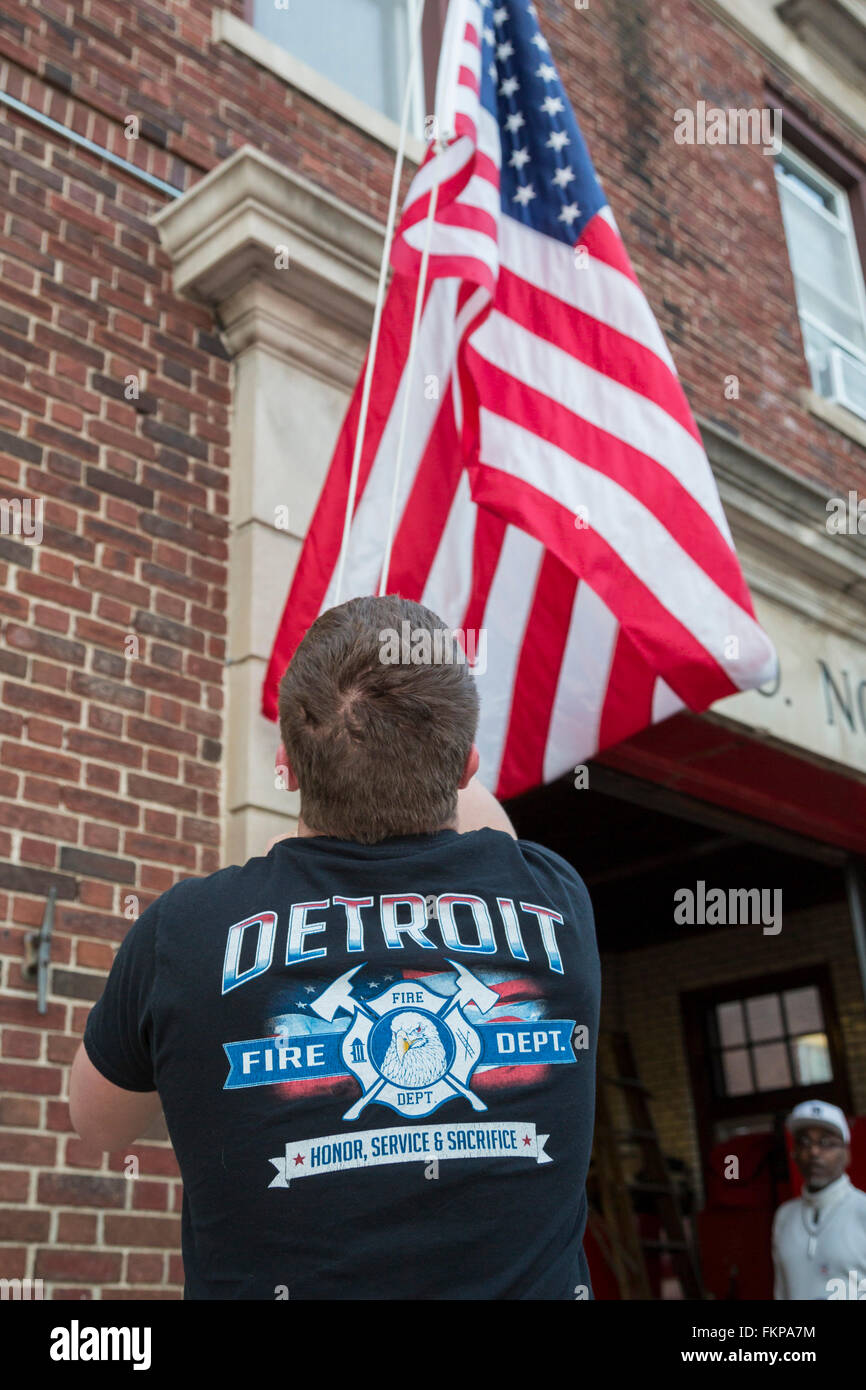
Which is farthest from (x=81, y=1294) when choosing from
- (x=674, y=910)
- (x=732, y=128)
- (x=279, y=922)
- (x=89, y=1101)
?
(x=674, y=910)

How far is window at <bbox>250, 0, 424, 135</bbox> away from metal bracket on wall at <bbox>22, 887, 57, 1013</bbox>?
408 centimetres

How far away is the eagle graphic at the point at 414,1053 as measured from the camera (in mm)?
1480

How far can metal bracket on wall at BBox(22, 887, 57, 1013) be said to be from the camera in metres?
3.50

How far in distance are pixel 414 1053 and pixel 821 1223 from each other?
5807mm

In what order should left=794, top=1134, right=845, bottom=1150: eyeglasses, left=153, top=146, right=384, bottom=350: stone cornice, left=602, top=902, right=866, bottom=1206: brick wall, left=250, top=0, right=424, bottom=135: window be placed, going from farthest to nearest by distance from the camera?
left=602, top=902, right=866, bottom=1206: brick wall < left=794, top=1134, right=845, bottom=1150: eyeglasses < left=250, top=0, right=424, bottom=135: window < left=153, top=146, right=384, bottom=350: stone cornice

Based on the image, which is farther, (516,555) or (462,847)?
(516,555)

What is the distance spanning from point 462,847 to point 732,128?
26.0 feet

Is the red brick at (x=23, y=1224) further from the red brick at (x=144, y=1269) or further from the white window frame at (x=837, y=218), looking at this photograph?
the white window frame at (x=837, y=218)

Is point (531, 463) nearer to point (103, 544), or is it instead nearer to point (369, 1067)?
point (103, 544)

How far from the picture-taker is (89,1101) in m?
1.68

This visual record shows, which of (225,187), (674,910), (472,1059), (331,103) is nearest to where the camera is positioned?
(472,1059)

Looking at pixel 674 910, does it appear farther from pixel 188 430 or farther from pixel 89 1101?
pixel 89 1101

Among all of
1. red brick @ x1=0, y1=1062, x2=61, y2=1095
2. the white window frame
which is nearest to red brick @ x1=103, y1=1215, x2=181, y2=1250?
red brick @ x1=0, y1=1062, x2=61, y2=1095

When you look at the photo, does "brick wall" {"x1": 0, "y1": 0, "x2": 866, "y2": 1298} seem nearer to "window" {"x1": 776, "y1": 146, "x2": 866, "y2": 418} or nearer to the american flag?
the american flag
